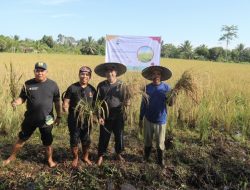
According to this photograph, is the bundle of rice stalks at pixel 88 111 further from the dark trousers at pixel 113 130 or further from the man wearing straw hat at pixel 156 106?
the man wearing straw hat at pixel 156 106

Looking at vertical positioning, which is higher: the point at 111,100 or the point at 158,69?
the point at 158,69

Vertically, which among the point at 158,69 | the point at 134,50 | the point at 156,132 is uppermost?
the point at 134,50

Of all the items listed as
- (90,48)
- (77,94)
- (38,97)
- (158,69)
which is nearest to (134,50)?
(158,69)

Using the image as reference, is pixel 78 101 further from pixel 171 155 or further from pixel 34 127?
pixel 171 155

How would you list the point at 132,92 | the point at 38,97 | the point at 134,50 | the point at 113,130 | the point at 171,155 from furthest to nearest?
the point at 134,50, the point at 171,155, the point at 113,130, the point at 132,92, the point at 38,97

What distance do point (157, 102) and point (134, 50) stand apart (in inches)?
149

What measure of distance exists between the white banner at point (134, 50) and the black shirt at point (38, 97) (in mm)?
3809

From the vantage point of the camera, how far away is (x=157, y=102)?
4.21 meters

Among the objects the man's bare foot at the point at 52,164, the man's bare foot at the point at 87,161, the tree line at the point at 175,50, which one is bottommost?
the man's bare foot at the point at 52,164

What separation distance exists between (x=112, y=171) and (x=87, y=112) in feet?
2.68

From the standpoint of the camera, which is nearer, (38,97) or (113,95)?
(38,97)

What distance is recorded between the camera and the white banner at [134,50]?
7.68 metres

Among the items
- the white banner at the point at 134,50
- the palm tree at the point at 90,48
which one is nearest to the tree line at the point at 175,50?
the palm tree at the point at 90,48

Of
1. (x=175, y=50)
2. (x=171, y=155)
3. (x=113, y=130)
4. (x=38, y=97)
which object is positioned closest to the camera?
(x=38, y=97)
